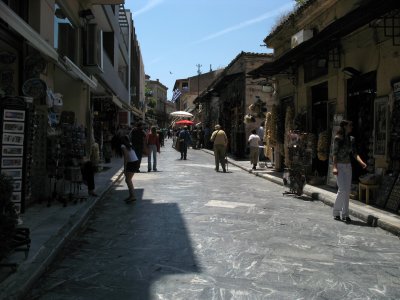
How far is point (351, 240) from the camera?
7.19 meters

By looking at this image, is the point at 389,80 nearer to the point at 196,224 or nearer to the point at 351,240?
the point at 351,240

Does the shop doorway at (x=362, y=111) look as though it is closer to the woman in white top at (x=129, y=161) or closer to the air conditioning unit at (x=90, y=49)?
the woman in white top at (x=129, y=161)

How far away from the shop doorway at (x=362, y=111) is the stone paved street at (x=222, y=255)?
1993 mm

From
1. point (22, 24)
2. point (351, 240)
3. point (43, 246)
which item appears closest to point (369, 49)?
point (351, 240)

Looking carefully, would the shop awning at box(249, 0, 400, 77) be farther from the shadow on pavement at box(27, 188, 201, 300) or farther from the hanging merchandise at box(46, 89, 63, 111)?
the hanging merchandise at box(46, 89, 63, 111)

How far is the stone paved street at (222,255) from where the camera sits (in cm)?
477

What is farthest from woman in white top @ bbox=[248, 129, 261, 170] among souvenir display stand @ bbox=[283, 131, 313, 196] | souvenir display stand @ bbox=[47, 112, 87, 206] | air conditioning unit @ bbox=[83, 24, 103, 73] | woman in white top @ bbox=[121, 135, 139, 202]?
souvenir display stand @ bbox=[47, 112, 87, 206]

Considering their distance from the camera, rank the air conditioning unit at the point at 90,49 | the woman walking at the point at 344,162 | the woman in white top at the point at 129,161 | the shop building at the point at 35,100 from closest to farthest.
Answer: the shop building at the point at 35,100
the woman walking at the point at 344,162
the woman in white top at the point at 129,161
the air conditioning unit at the point at 90,49

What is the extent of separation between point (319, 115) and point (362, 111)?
3.24 m

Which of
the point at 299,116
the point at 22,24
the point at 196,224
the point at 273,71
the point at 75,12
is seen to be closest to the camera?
the point at 22,24


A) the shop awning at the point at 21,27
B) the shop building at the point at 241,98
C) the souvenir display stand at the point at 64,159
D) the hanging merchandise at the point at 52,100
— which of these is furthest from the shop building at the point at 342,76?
the hanging merchandise at the point at 52,100

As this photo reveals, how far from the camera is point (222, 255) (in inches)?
239

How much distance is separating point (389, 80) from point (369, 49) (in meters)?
1.31

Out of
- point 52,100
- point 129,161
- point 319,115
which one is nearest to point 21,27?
point 52,100
